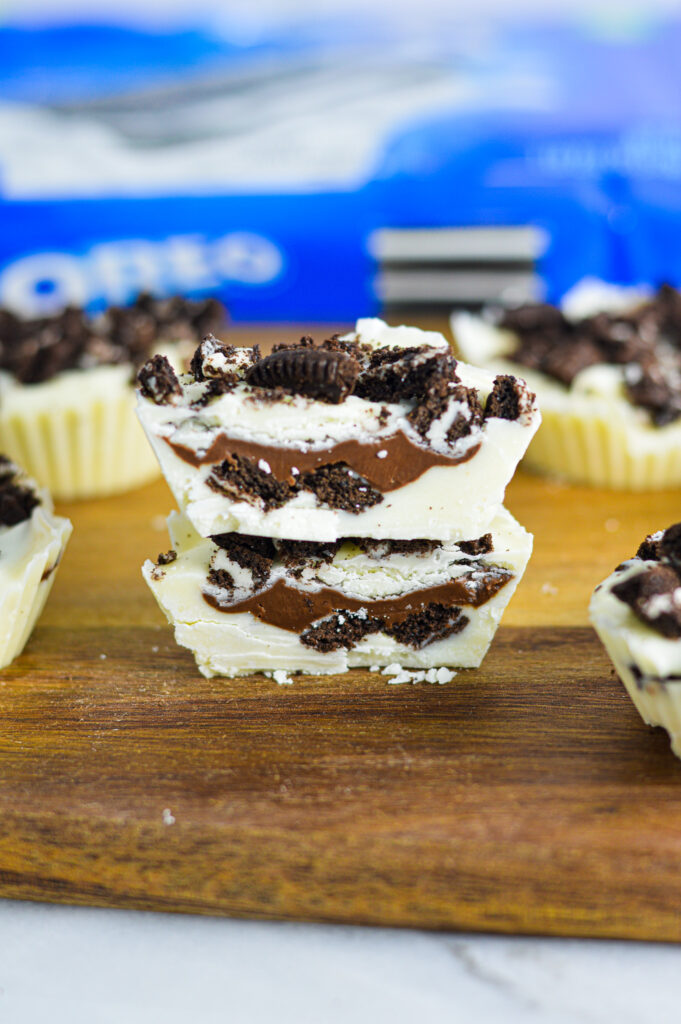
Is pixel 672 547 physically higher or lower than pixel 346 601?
higher

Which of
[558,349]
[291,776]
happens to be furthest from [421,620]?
[558,349]

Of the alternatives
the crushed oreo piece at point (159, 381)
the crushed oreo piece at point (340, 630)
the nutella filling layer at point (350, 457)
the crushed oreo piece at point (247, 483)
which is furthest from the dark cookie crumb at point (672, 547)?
the crushed oreo piece at point (159, 381)

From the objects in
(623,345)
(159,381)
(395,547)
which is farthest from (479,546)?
(623,345)

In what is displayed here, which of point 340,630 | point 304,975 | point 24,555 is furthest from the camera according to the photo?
point 24,555

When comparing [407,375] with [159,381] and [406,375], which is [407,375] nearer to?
[406,375]

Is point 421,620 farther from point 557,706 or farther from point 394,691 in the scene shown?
point 557,706

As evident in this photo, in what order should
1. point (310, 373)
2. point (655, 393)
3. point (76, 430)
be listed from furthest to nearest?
point (76, 430), point (655, 393), point (310, 373)
